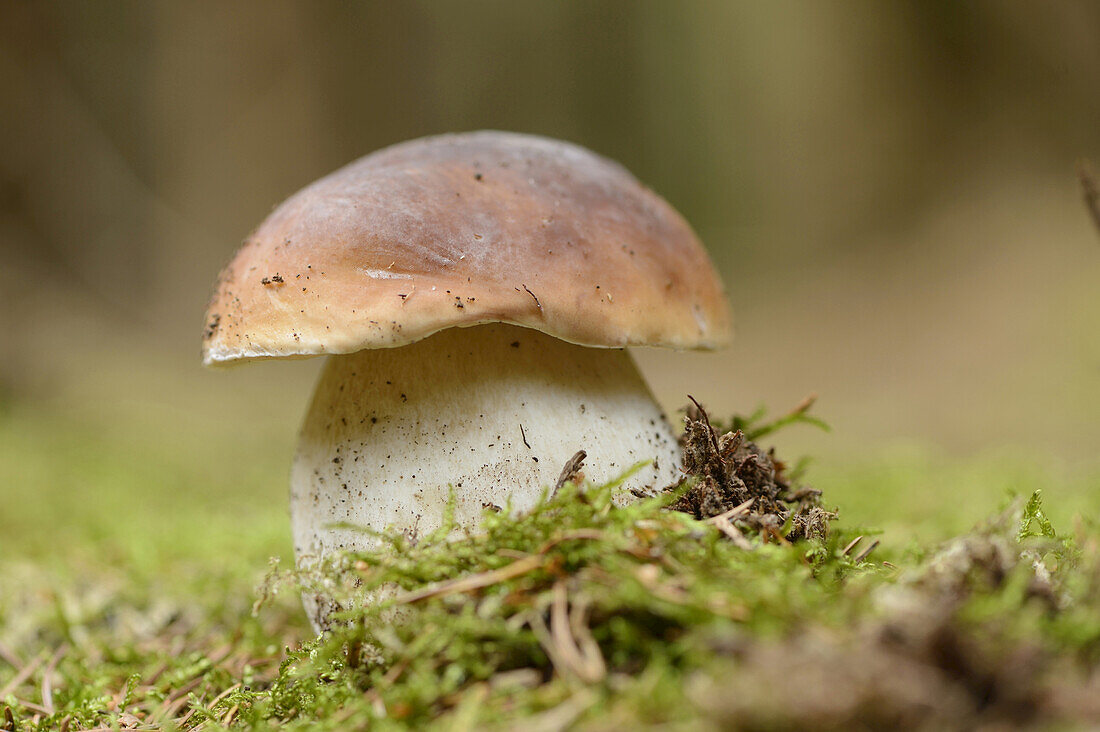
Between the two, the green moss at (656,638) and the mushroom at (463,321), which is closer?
the green moss at (656,638)

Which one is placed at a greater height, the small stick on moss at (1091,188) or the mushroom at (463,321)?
the mushroom at (463,321)

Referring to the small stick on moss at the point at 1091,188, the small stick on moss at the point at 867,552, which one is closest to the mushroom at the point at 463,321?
the small stick on moss at the point at 867,552

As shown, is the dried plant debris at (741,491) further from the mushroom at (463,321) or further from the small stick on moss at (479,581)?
the small stick on moss at (479,581)

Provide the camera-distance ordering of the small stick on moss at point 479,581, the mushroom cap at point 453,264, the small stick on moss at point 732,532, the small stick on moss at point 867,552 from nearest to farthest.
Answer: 1. the small stick on moss at point 479,581
2. the small stick on moss at point 732,532
3. the mushroom cap at point 453,264
4. the small stick on moss at point 867,552

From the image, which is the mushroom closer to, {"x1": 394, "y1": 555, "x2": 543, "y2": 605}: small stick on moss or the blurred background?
{"x1": 394, "y1": 555, "x2": 543, "y2": 605}: small stick on moss

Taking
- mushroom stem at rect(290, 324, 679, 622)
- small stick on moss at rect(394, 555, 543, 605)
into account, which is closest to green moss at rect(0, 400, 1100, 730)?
small stick on moss at rect(394, 555, 543, 605)

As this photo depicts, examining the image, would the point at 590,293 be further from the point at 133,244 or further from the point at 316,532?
the point at 133,244

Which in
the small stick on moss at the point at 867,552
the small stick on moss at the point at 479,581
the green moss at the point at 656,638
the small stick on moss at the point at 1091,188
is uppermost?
the small stick on moss at the point at 1091,188
